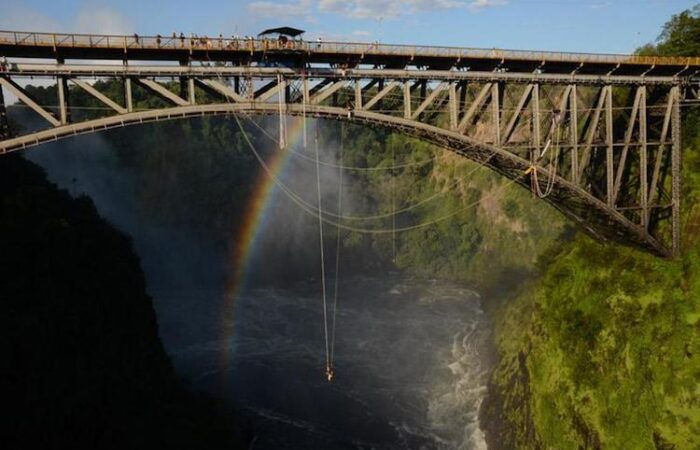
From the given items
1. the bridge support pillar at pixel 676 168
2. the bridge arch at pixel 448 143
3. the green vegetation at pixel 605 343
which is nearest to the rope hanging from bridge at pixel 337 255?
the green vegetation at pixel 605 343

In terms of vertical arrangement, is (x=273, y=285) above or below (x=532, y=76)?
below

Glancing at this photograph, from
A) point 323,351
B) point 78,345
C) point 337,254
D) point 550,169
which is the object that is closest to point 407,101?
point 550,169

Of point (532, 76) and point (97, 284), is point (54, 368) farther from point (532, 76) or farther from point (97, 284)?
point (532, 76)

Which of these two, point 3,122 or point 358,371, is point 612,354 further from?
point 3,122

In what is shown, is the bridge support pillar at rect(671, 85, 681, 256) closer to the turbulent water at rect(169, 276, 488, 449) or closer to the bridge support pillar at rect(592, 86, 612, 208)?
the bridge support pillar at rect(592, 86, 612, 208)

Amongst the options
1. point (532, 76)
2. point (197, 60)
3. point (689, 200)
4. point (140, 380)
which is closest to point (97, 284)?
point (140, 380)

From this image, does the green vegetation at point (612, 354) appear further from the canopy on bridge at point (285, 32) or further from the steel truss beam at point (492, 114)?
the canopy on bridge at point (285, 32)
